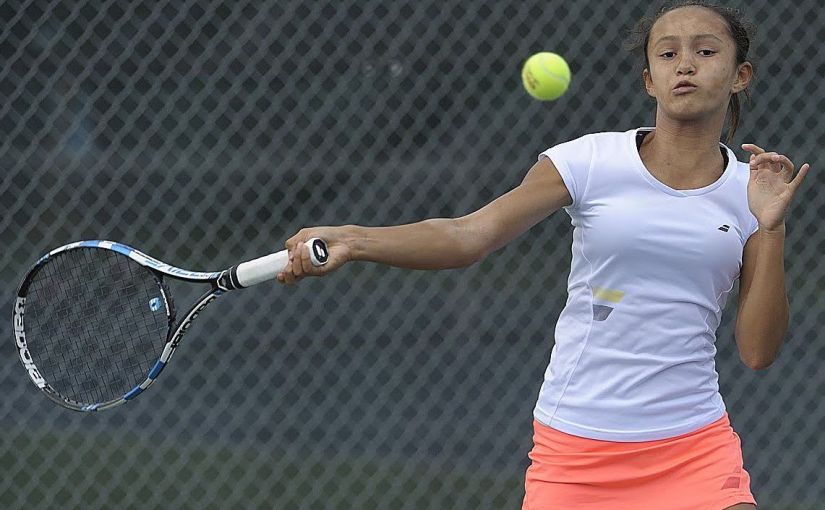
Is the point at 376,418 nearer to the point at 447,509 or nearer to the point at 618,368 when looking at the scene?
the point at 447,509

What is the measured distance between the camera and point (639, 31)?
2.46 meters

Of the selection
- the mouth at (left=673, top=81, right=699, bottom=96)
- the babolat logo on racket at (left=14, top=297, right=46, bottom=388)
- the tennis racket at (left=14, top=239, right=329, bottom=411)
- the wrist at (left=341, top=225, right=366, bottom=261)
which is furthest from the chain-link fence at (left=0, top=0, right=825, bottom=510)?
the wrist at (left=341, top=225, right=366, bottom=261)

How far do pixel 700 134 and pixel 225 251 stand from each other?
350 cm

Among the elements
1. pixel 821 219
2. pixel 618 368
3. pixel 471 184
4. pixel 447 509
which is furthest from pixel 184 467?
pixel 821 219

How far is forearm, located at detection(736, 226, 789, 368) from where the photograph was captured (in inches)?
83.0

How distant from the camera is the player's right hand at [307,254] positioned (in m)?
1.92

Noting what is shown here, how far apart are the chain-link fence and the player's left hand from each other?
228cm

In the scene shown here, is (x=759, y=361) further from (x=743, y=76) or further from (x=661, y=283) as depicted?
(x=743, y=76)

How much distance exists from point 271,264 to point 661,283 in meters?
0.68

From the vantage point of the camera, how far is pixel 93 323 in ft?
11.5

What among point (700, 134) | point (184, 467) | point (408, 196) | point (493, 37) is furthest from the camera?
point (408, 196)

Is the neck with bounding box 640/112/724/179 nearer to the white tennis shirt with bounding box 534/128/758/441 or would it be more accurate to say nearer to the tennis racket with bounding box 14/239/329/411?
the white tennis shirt with bounding box 534/128/758/441

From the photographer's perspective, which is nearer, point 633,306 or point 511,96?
point 633,306

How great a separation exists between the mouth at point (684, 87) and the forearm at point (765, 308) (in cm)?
28
